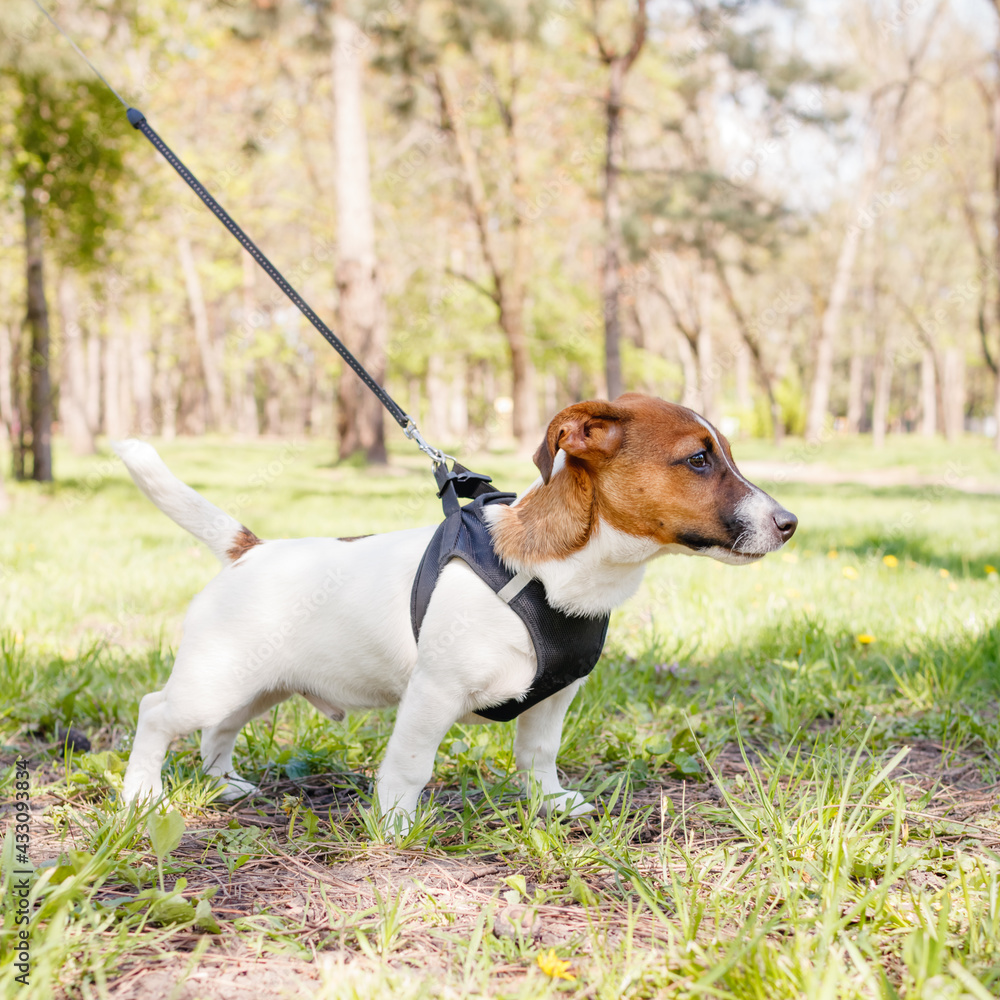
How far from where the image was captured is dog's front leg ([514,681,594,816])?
2.76 meters

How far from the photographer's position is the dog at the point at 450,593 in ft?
8.13

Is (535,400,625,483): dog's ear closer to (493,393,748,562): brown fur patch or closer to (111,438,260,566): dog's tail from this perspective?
(493,393,748,562): brown fur patch

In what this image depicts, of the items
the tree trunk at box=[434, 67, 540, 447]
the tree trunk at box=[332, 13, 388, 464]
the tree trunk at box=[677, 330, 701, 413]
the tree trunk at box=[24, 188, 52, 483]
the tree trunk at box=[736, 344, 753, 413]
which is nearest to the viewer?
the tree trunk at box=[24, 188, 52, 483]

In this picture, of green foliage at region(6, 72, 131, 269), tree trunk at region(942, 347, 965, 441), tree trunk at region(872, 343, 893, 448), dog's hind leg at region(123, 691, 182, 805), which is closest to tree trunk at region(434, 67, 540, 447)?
green foliage at region(6, 72, 131, 269)

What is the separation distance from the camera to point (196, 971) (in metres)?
1.83

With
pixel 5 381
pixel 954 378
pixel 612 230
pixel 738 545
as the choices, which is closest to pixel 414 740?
pixel 738 545

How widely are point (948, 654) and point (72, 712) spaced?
13.1ft

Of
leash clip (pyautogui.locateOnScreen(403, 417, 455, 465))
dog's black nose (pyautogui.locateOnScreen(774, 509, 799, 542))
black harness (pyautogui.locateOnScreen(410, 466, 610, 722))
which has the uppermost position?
leash clip (pyautogui.locateOnScreen(403, 417, 455, 465))

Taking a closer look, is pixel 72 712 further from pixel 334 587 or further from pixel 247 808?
pixel 334 587

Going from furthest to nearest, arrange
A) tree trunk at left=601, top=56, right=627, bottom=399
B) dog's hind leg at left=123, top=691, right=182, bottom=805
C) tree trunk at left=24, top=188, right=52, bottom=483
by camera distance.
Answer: tree trunk at left=601, top=56, right=627, bottom=399, tree trunk at left=24, top=188, right=52, bottom=483, dog's hind leg at left=123, top=691, right=182, bottom=805

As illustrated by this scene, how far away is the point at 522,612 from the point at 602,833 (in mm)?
690

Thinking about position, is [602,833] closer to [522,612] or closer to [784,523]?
[522,612]

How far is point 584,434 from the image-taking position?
2.54 metres

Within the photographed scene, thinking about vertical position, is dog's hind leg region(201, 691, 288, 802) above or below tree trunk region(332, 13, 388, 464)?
below
